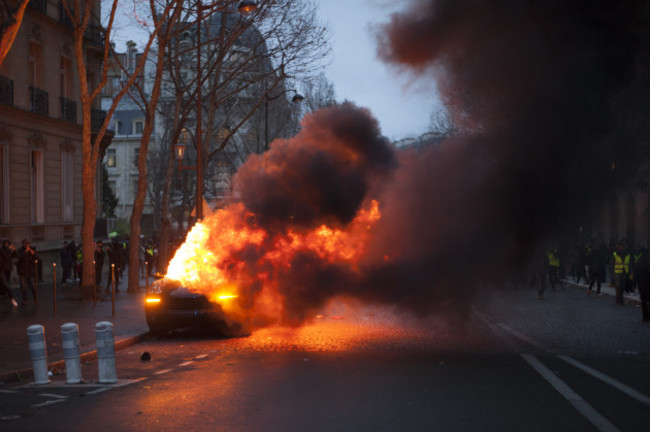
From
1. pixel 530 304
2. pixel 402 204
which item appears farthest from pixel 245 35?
pixel 402 204

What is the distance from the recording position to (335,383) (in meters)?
9.05

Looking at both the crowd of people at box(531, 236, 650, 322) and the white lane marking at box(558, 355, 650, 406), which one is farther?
the crowd of people at box(531, 236, 650, 322)

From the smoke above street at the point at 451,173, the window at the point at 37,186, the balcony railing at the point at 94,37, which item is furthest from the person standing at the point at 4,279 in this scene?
the balcony railing at the point at 94,37

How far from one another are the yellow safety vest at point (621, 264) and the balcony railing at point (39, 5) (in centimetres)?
2041

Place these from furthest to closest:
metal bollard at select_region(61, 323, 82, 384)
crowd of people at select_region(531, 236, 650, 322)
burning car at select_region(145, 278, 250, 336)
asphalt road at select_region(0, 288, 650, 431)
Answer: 1. crowd of people at select_region(531, 236, 650, 322)
2. burning car at select_region(145, 278, 250, 336)
3. metal bollard at select_region(61, 323, 82, 384)
4. asphalt road at select_region(0, 288, 650, 431)

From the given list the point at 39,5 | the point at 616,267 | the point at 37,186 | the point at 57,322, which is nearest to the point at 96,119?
the point at 37,186

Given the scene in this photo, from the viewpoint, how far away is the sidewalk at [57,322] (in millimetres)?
11250

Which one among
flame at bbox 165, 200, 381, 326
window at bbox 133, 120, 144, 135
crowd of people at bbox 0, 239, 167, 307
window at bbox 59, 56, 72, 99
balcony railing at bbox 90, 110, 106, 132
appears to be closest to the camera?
flame at bbox 165, 200, 381, 326

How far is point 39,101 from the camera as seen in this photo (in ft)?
90.3

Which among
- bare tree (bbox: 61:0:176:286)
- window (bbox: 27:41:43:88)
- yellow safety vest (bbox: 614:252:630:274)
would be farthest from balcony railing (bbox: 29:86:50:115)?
yellow safety vest (bbox: 614:252:630:274)

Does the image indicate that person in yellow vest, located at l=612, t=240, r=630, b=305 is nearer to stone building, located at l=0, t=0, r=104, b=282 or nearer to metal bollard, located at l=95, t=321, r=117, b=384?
metal bollard, located at l=95, t=321, r=117, b=384

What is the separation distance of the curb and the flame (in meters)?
1.58

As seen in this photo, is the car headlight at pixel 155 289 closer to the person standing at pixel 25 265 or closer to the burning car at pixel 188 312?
the burning car at pixel 188 312

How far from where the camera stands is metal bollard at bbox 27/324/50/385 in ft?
30.9
